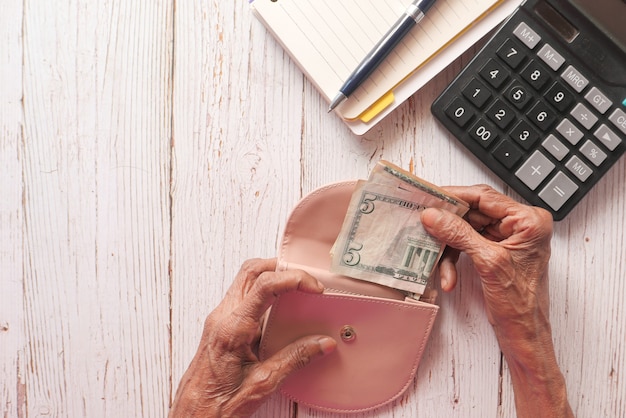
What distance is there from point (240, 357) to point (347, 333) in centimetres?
11

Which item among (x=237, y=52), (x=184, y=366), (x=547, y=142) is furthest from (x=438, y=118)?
(x=184, y=366)

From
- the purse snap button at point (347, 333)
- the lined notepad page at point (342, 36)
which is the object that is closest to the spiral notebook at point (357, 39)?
the lined notepad page at point (342, 36)

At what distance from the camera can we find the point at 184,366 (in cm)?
65

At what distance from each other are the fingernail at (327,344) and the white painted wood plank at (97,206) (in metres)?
0.18

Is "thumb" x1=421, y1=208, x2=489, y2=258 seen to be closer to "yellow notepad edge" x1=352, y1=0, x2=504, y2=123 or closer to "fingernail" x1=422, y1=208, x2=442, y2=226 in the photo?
"fingernail" x1=422, y1=208, x2=442, y2=226

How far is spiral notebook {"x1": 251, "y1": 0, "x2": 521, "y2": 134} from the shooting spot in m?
0.59

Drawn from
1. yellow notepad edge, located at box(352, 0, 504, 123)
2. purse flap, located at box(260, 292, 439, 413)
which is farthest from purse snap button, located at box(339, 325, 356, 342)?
yellow notepad edge, located at box(352, 0, 504, 123)

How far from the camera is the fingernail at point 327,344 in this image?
595mm

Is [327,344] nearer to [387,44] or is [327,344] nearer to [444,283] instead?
[444,283]

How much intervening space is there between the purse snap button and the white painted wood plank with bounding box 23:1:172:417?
0.66 feet

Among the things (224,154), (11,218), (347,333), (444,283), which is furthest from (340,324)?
(11,218)

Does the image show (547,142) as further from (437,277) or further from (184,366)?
(184,366)

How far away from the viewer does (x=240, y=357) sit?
0.58 m

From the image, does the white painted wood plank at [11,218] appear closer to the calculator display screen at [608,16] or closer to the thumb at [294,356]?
the thumb at [294,356]
